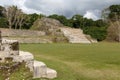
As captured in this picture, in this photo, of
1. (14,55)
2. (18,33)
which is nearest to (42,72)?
(14,55)

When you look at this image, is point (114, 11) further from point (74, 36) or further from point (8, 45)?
point (8, 45)

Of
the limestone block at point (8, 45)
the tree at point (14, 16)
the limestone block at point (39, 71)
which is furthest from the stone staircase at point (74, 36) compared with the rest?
the limestone block at point (8, 45)

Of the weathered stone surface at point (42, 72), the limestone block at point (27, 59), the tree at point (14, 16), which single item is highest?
the tree at point (14, 16)

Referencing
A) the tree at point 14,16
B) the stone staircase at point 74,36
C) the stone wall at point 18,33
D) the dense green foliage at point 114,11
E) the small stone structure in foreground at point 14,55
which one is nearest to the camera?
the small stone structure in foreground at point 14,55

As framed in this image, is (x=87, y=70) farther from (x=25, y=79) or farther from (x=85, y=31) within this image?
(x=85, y=31)

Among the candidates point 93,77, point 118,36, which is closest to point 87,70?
point 93,77

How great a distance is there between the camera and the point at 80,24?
51406 millimetres

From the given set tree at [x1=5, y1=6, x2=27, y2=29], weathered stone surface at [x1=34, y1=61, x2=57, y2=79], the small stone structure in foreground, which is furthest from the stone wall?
the small stone structure in foreground

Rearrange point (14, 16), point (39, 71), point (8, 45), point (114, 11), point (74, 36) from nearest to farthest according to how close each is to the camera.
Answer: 1. point (8, 45)
2. point (39, 71)
3. point (74, 36)
4. point (14, 16)
5. point (114, 11)

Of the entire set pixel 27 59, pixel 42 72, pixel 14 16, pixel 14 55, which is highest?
pixel 14 16

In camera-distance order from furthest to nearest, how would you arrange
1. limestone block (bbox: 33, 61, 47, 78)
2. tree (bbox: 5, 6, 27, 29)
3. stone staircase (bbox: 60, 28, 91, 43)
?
tree (bbox: 5, 6, 27, 29)
stone staircase (bbox: 60, 28, 91, 43)
limestone block (bbox: 33, 61, 47, 78)

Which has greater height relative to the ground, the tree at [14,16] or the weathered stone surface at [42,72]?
the tree at [14,16]

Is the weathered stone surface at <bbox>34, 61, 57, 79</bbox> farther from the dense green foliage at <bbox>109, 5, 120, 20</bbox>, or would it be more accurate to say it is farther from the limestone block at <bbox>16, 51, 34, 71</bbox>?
the dense green foliage at <bbox>109, 5, 120, 20</bbox>

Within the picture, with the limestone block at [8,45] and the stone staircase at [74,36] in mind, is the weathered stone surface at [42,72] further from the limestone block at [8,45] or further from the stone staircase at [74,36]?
the stone staircase at [74,36]
